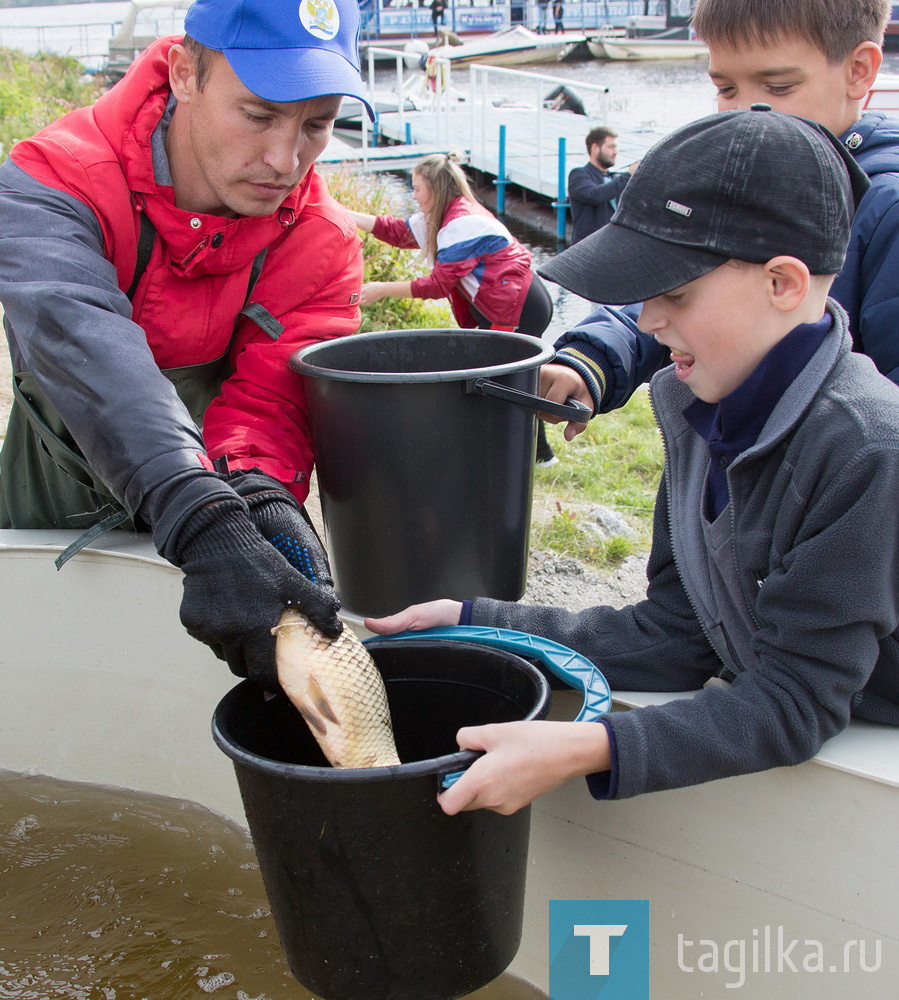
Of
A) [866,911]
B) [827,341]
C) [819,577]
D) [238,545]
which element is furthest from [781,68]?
[866,911]

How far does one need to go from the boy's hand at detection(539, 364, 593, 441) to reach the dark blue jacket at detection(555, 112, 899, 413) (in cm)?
2

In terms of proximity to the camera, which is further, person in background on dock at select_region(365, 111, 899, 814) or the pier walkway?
the pier walkway

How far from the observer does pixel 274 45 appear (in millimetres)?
1945

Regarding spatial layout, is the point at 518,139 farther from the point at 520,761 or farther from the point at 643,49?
the point at 643,49

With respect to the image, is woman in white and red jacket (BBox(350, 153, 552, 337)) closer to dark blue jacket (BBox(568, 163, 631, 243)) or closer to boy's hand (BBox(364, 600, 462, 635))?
dark blue jacket (BBox(568, 163, 631, 243))

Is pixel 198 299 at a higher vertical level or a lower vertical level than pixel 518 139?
lower

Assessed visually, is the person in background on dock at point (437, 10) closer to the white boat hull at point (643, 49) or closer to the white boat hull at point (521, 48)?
the white boat hull at point (521, 48)

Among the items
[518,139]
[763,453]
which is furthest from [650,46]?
[763,453]

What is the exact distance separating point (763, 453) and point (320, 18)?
121 centimetres

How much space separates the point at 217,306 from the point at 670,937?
1.57m

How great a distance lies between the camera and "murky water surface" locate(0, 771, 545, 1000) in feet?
6.75

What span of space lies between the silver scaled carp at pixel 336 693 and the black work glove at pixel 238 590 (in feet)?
Answer: 0.10

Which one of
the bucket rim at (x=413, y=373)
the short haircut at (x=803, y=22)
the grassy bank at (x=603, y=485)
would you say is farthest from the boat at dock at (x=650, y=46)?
the bucket rim at (x=413, y=373)

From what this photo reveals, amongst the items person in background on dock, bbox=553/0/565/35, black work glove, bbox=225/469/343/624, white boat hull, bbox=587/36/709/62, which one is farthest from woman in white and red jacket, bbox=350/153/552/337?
person in background on dock, bbox=553/0/565/35
